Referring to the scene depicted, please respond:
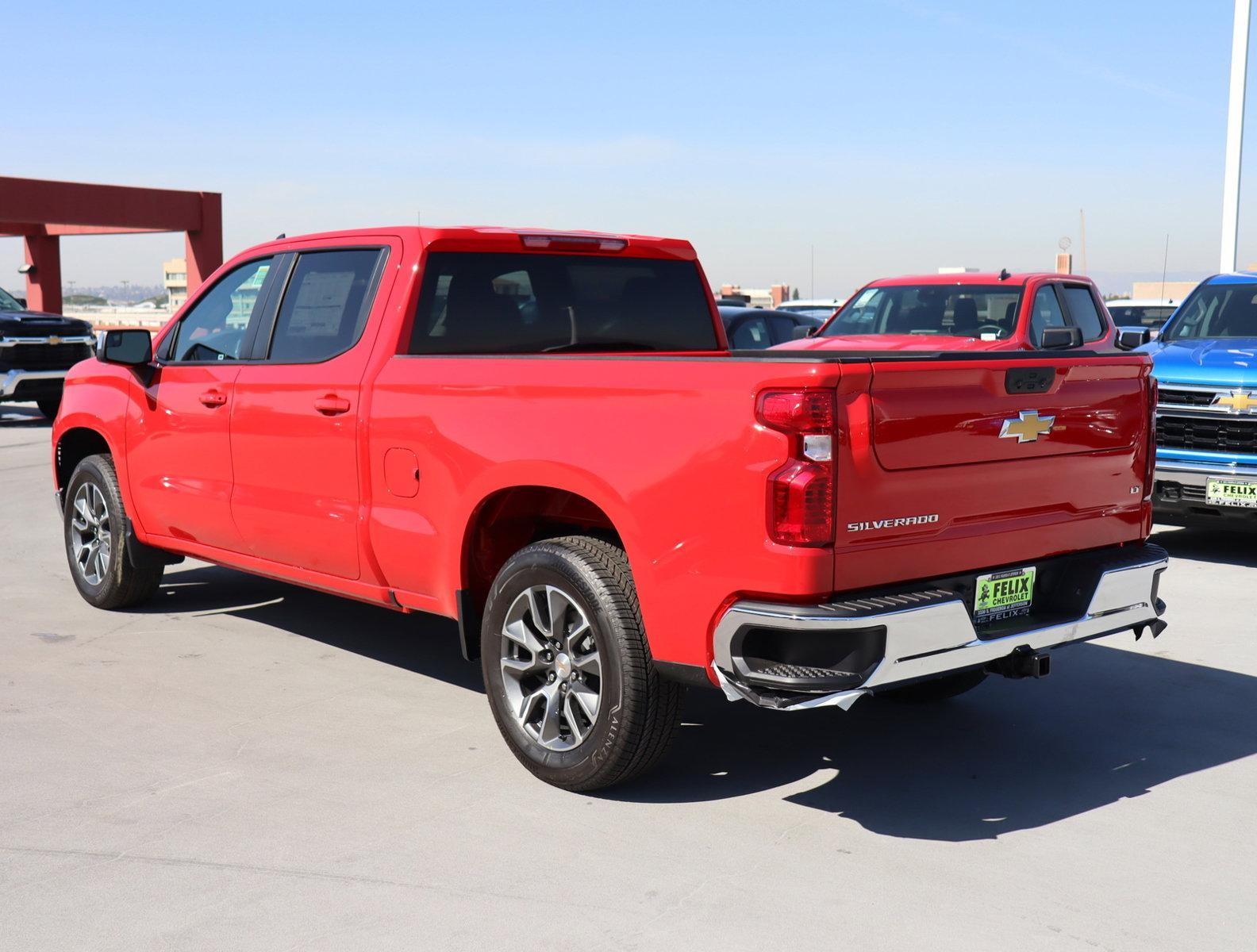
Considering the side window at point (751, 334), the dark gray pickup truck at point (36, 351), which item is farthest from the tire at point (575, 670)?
the dark gray pickup truck at point (36, 351)

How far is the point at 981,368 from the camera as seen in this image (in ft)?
13.8

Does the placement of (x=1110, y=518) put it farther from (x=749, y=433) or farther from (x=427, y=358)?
(x=427, y=358)

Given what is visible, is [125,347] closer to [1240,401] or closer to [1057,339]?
[1240,401]

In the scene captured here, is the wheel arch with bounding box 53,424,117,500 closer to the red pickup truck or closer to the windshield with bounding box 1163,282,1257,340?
the red pickup truck

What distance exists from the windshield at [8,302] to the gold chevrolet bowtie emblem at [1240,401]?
1758cm

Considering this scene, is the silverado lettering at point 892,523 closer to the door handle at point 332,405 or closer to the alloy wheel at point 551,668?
the alloy wheel at point 551,668

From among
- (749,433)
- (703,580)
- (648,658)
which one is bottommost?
(648,658)

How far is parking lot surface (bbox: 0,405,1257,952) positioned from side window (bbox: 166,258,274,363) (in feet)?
4.79

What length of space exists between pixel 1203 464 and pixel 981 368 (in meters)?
5.19

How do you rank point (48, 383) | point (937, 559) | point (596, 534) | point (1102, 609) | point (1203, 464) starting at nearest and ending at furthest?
point (937, 559) → point (1102, 609) → point (596, 534) → point (1203, 464) → point (48, 383)

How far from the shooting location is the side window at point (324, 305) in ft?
18.2

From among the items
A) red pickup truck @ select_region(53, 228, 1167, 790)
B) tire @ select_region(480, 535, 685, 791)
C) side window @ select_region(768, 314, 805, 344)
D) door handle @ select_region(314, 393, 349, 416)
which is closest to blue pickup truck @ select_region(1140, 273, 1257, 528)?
red pickup truck @ select_region(53, 228, 1167, 790)

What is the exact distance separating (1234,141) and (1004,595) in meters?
17.3

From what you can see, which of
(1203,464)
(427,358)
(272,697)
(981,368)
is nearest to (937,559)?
(981,368)
